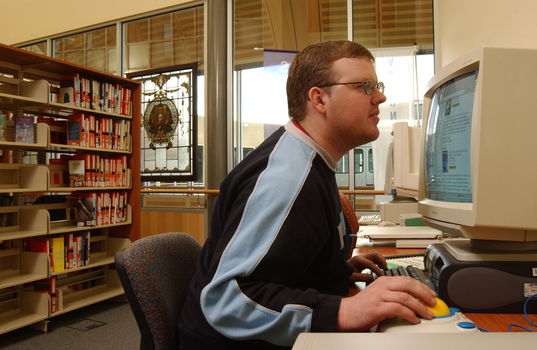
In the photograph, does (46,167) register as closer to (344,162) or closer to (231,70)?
(231,70)

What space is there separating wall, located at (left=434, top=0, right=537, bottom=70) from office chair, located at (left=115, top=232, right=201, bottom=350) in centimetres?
164

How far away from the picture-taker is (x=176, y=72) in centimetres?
484

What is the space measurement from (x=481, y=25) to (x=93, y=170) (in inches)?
116

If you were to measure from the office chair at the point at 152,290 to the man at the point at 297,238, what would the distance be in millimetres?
56

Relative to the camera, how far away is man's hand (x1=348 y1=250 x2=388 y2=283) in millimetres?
1078

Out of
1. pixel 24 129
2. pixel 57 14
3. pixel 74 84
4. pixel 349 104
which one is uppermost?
pixel 57 14

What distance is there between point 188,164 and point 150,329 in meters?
3.92

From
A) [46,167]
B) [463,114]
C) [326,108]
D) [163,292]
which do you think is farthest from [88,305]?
[463,114]

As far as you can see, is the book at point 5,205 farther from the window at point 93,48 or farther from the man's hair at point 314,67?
the window at point 93,48

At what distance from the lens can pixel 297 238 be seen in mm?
734

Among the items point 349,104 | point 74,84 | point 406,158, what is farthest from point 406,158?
point 74,84

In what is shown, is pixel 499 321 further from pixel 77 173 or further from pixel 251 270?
pixel 77 173

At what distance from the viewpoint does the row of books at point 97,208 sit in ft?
10.3

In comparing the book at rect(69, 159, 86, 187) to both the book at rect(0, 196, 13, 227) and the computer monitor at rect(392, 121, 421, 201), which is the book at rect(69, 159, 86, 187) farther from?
the computer monitor at rect(392, 121, 421, 201)
